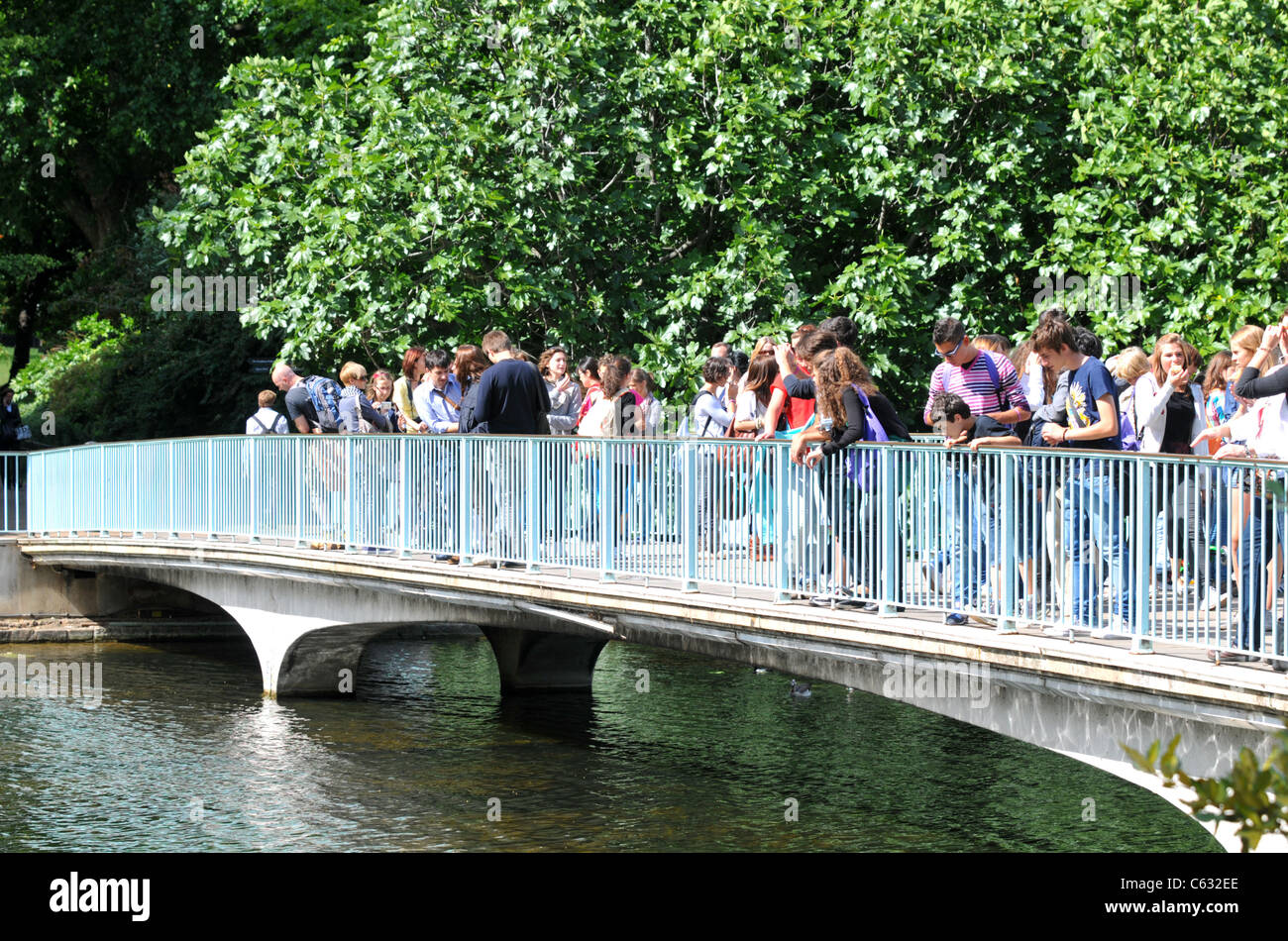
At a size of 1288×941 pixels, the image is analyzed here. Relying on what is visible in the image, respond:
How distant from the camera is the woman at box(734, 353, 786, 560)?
1150 centimetres

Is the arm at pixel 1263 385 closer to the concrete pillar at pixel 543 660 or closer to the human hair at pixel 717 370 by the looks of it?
the human hair at pixel 717 370

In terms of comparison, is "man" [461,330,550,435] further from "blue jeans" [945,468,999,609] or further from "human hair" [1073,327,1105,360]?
"blue jeans" [945,468,999,609]

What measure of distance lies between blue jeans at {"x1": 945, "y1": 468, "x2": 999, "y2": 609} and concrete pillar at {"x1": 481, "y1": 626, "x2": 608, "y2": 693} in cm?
1034

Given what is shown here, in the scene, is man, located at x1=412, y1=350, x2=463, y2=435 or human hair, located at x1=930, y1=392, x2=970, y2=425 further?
man, located at x1=412, y1=350, x2=463, y2=435

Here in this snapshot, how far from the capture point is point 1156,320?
21.1m

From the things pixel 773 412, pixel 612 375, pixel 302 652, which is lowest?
pixel 302 652

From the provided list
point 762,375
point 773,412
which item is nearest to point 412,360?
point 762,375

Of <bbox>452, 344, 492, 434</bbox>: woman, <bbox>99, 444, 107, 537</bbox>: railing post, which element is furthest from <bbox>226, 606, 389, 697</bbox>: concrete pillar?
<bbox>452, 344, 492, 434</bbox>: woman

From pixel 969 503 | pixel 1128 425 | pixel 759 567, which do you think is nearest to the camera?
pixel 969 503

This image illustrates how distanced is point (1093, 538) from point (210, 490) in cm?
1235

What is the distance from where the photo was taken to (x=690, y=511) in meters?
12.2

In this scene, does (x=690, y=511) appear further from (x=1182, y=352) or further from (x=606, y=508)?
(x=1182, y=352)

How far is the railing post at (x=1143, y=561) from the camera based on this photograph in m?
8.97

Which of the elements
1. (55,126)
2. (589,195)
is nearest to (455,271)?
(589,195)
